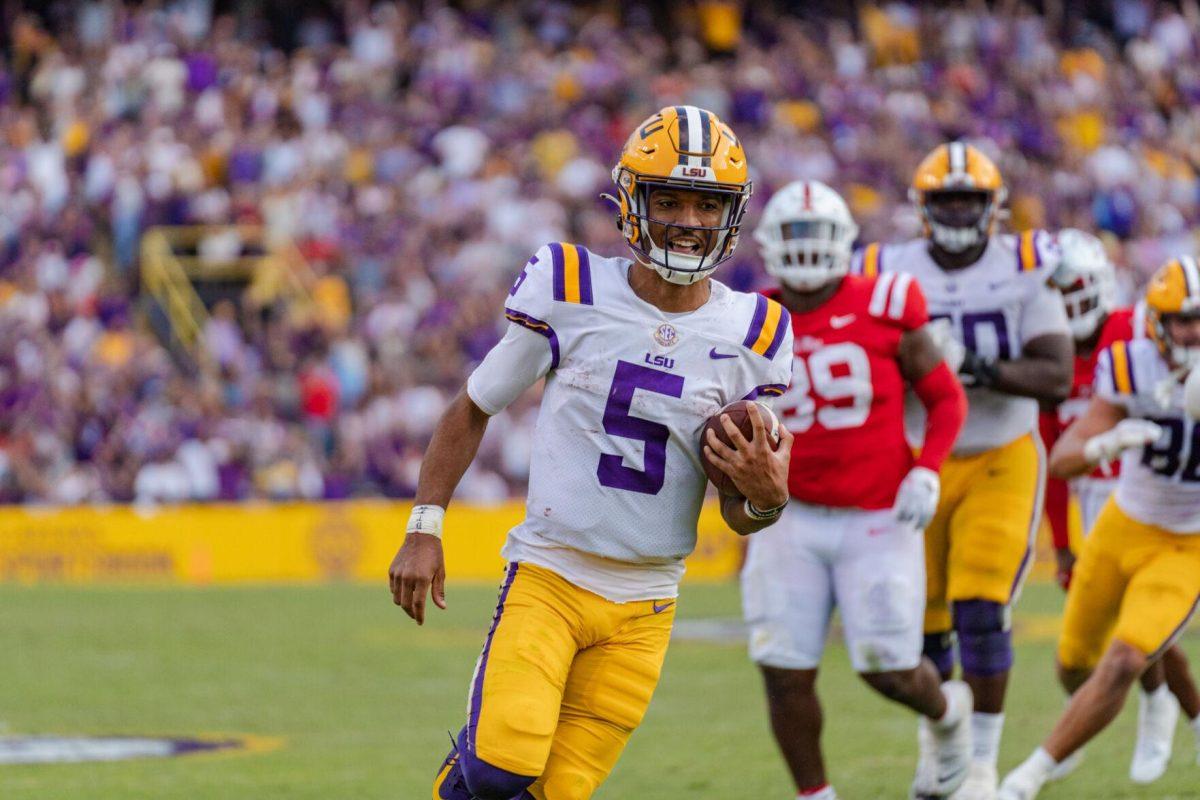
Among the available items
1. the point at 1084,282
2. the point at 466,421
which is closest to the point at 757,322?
the point at 466,421

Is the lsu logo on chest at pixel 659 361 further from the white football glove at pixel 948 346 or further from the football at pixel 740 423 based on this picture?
the white football glove at pixel 948 346

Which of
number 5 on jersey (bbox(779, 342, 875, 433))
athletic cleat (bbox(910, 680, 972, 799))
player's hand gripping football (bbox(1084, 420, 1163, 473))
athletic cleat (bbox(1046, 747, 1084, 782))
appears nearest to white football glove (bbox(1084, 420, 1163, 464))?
player's hand gripping football (bbox(1084, 420, 1163, 473))

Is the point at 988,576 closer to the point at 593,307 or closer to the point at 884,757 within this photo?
the point at 884,757

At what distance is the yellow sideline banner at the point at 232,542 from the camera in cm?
1684

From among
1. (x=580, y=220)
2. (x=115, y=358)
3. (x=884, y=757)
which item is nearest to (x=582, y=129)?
(x=580, y=220)

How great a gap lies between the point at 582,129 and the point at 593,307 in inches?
640

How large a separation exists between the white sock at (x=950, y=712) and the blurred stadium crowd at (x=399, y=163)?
1028cm

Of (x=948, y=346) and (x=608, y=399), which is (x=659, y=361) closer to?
(x=608, y=399)

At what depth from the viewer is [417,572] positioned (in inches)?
173

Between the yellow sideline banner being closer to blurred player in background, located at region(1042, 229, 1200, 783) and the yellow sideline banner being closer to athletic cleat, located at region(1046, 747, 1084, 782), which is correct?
blurred player in background, located at region(1042, 229, 1200, 783)

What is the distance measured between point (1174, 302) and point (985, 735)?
1.62m

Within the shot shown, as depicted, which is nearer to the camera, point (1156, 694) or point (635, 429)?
point (635, 429)

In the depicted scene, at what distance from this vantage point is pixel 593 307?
4.60m

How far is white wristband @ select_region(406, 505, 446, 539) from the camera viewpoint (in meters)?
4.46
